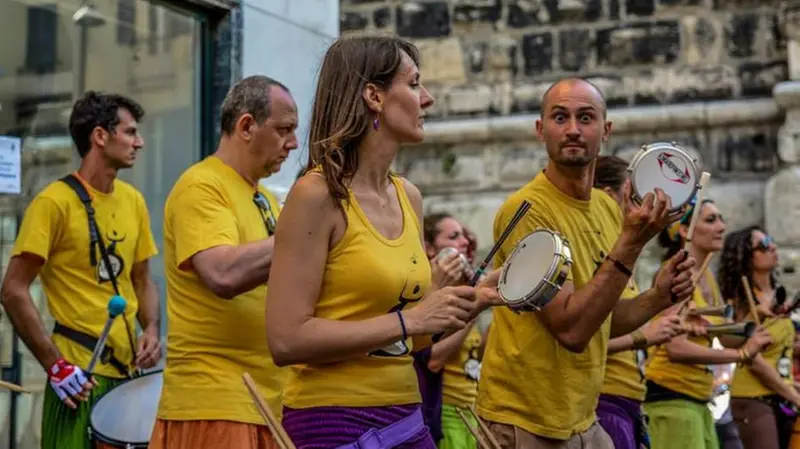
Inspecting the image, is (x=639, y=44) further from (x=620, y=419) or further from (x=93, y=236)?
(x=93, y=236)

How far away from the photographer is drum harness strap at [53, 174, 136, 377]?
5004 millimetres

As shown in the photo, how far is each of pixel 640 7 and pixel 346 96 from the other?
21.7 feet

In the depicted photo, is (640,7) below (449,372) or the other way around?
the other way around

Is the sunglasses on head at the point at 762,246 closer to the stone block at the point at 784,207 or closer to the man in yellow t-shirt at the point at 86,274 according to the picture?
the stone block at the point at 784,207

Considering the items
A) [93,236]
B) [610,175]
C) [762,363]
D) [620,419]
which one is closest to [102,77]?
[93,236]

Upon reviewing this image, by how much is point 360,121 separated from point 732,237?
4664 millimetres

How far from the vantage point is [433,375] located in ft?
18.9

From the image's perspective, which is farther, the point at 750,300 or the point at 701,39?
the point at 701,39

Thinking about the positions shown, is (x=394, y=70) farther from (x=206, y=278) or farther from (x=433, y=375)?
(x=433, y=375)

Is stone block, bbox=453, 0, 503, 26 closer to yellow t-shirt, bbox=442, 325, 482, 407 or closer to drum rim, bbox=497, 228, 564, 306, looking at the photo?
yellow t-shirt, bbox=442, 325, 482, 407

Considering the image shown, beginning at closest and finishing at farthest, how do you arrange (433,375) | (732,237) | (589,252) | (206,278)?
(206,278) → (589,252) → (433,375) → (732,237)

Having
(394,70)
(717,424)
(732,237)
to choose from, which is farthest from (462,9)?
(394,70)

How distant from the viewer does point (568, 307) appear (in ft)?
12.7

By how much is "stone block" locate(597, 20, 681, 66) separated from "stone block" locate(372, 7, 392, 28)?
1.60m
